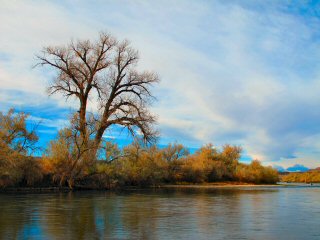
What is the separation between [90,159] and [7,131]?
733cm

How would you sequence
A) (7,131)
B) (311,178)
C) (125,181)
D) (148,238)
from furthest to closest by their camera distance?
(311,178)
(125,181)
(7,131)
(148,238)

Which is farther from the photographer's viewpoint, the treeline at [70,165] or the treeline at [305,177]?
the treeline at [305,177]

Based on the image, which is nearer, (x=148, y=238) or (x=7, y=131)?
(x=148, y=238)

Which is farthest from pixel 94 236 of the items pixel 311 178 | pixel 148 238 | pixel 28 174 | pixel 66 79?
pixel 311 178

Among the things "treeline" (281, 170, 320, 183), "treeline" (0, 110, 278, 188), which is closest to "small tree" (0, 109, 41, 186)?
"treeline" (0, 110, 278, 188)

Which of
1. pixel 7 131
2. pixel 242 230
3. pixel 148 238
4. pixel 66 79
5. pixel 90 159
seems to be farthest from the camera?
pixel 66 79

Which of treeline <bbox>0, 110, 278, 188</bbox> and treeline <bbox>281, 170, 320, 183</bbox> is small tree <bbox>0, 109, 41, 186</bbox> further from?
treeline <bbox>281, 170, 320, 183</bbox>

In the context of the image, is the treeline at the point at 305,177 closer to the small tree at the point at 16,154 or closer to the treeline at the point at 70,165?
the treeline at the point at 70,165

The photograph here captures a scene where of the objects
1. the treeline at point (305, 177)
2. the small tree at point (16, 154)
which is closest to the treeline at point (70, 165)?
the small tree at point (16, 154)

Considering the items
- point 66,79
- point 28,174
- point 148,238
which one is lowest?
point 148,238

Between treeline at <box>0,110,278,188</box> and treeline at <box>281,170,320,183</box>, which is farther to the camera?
treeline at <box>281,170,320,183</box>

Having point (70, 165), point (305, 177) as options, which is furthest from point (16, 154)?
point (305, 177)

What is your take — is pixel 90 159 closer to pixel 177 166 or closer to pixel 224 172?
pixel 177 166

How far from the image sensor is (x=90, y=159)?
35844mm
